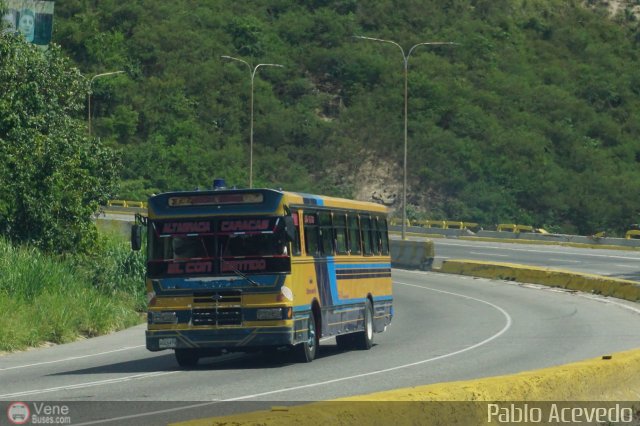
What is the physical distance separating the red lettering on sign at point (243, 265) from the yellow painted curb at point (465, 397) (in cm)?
736

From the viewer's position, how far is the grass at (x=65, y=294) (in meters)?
27.1

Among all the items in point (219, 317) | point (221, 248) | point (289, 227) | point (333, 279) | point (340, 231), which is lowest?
point (219, 317)

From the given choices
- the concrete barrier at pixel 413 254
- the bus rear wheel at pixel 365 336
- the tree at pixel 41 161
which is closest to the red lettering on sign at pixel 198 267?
the bus rear wheel at pixel 365 336

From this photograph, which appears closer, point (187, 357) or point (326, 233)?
point (187, 357)

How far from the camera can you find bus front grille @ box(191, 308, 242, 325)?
65.3ft

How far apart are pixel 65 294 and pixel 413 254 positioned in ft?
88.8

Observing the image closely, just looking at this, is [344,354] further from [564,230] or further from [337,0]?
[337,0]

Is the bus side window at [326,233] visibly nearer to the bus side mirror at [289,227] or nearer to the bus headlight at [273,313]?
the bus side mirror at [289,227]

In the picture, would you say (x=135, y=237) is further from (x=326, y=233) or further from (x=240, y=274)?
(x=326, y=233)

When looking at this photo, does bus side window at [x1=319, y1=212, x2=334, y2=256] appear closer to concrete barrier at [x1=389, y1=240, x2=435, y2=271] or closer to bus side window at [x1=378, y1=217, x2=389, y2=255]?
bus side window at [x1=378, y1=217, x2=389, y2=255]

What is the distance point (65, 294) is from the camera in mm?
30266

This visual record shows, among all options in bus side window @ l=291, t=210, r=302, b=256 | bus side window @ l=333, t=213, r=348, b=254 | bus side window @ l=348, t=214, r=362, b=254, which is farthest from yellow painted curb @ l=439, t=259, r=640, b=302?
bus side window @ l=291, t=210, r=302, b=256

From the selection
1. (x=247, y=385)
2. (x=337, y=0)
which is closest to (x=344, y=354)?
(x=247, y=385)

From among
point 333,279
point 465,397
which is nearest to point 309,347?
point 333,279
